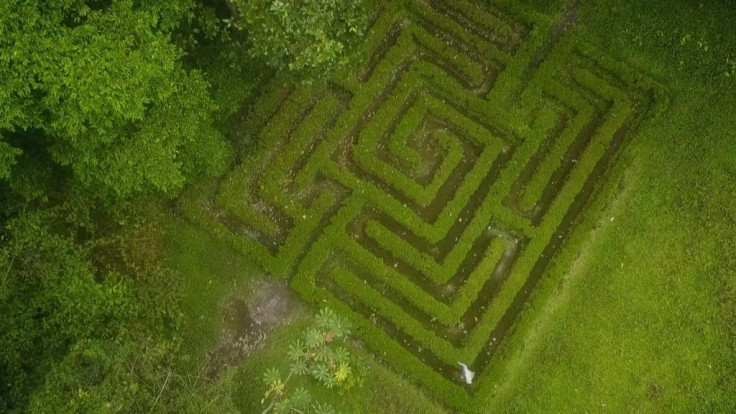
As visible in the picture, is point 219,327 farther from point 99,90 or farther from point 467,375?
point 99,90

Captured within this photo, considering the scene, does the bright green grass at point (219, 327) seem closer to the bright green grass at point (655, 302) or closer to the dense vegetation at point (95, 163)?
the dense vegetation at point (95, 163)

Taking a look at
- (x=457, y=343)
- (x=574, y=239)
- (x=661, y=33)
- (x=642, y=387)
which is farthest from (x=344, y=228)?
(x=661, y=33)

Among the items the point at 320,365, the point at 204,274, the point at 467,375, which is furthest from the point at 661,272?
the point at 204,274

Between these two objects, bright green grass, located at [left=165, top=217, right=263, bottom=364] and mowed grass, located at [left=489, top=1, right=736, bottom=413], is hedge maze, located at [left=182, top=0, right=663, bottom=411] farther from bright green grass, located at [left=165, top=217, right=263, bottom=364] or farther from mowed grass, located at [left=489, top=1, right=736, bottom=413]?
mowed grass, located at [left=489, top=1, right=736, bottom=413]

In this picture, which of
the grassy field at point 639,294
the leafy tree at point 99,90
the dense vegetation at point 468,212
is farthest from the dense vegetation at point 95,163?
the grassy field at point 639,294

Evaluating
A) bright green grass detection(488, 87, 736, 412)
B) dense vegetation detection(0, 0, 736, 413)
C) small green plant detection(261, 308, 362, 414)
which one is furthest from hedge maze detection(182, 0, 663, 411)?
small green plant detection(261, 308, 362, 414)
